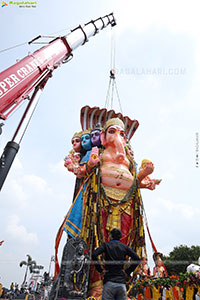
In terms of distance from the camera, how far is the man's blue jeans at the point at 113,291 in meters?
2.81

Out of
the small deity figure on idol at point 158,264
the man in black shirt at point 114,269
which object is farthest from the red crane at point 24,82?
the small deity figure on idol at point 158,264

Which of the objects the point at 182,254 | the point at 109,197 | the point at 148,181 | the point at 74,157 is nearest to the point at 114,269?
the point at 109,197

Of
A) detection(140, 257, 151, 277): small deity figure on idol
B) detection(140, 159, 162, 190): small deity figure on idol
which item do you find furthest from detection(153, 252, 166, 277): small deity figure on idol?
detection(140, 159, 162, 190): small deity figure on idol

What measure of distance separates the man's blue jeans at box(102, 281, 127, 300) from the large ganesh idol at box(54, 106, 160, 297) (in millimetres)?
3577

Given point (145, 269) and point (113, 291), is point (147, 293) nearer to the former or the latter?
point (145, 269)

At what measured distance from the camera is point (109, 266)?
9.50ft

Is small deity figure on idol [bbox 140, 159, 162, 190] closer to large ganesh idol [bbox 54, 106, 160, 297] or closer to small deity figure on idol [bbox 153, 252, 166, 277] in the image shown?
large ganesh idol [bbox 54, 106, 160, 297]

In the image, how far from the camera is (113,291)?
280 cm

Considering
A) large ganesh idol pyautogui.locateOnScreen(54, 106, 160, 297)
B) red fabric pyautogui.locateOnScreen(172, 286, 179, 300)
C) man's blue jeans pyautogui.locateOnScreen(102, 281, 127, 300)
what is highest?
large ganesh idol pyautogui.locateOnScreen(54, 106, 160, 297)

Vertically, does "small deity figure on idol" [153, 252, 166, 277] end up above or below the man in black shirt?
above

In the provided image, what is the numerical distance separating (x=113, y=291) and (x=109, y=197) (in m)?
4.28

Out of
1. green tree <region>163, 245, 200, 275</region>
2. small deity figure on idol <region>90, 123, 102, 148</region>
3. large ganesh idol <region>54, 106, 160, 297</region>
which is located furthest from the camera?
green tree <region>163, 245, 200, 275</region>

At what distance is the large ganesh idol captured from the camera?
6734mm

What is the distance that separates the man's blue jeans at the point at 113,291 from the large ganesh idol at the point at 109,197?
3.58 metres
